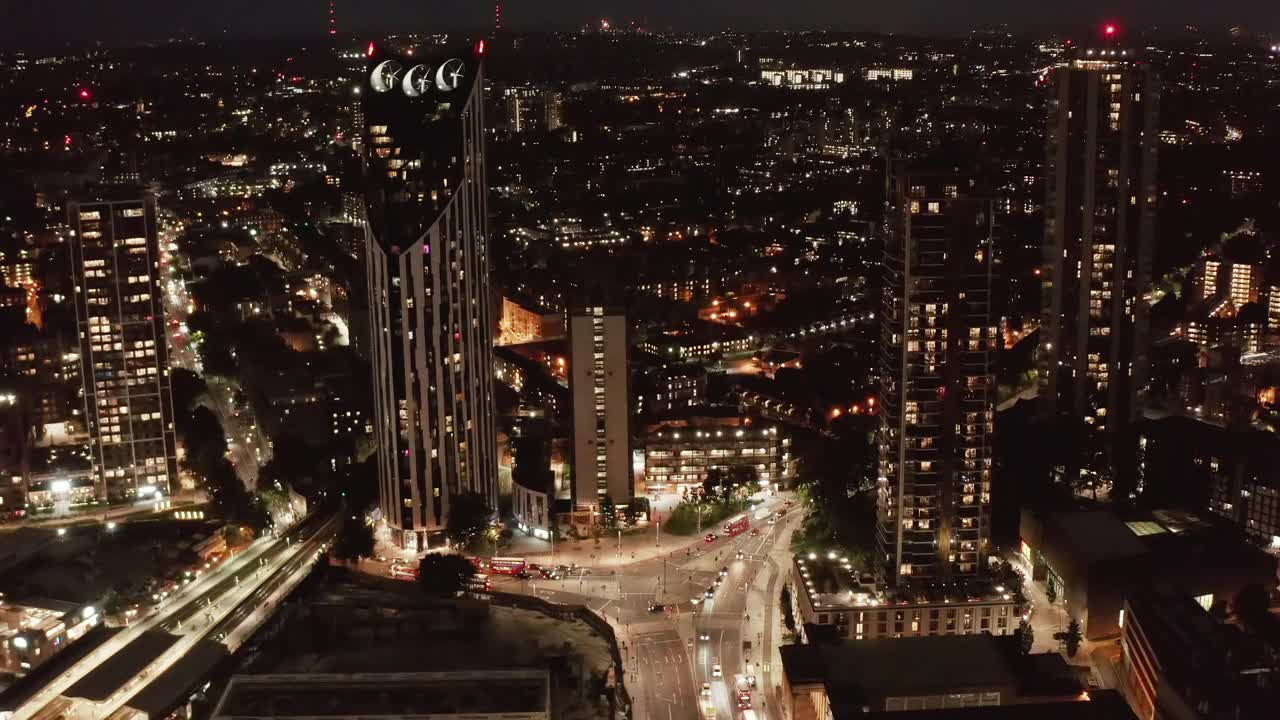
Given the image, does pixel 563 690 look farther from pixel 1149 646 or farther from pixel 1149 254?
pixel 1149 254

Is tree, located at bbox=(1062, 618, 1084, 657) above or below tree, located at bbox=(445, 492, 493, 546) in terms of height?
below

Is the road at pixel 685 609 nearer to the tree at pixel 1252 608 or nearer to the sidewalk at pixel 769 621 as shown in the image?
the sidewalk at pixel 769 621

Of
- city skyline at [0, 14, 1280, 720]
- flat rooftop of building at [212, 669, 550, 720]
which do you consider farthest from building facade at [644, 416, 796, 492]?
flat rooftop of building at [212, 669, 550, 720]

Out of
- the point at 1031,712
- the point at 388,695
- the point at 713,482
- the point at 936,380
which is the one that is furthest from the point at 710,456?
the point at 1031,712

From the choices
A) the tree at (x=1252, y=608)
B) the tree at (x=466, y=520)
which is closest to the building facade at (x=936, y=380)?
the tree at (x=1252, y=608)

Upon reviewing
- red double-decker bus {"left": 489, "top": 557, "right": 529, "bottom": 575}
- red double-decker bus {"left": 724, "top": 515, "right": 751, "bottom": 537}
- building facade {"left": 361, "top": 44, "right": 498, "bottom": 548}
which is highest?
building facade {"left": 361, "top": 44, "right": 498, "bottom": 548}

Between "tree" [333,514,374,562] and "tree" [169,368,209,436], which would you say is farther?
"tree" [169,368,209,436]

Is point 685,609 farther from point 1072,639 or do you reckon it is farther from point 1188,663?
point 1188,663

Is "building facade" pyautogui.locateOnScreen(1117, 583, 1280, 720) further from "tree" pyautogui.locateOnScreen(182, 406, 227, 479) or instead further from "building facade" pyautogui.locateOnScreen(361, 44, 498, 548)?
"tree" pyautogui.locateOnScreen(182, 406, 227, 479)

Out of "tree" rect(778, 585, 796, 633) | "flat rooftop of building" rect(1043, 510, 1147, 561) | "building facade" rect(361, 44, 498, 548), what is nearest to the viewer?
"tree" rect(778, 585, 796, 633)
